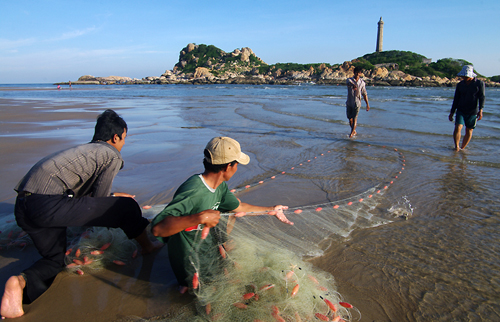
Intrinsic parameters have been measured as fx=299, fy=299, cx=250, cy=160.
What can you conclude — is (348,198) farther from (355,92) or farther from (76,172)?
(355,92)

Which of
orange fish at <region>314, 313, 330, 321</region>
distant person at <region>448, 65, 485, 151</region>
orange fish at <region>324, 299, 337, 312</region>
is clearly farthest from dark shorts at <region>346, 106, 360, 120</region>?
orange fish at <region>314, 313, 330, 321</region>

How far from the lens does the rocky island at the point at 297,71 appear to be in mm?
66312

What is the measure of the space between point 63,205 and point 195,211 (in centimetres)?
113

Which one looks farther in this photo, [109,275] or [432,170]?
[432,170]

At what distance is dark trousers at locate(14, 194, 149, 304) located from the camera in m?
2.36

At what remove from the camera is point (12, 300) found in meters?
2.20

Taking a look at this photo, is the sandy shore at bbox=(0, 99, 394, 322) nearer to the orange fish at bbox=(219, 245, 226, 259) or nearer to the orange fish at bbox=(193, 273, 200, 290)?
the orange fish at bbox=(193, 273, 200, 290)

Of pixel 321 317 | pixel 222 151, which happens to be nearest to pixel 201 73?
pixel 222 151

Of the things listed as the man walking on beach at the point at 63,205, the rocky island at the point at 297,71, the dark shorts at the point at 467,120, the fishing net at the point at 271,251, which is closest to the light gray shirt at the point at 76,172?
the man walking on beach at the point at 63,205

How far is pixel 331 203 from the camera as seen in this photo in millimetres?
4301

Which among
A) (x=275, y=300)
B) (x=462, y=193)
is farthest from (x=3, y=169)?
(x=462, y=193)

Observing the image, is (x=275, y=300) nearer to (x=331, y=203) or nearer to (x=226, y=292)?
(x=226, y=292)

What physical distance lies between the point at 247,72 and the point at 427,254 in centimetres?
10987

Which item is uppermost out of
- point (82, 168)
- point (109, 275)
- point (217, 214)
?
point (82, 168)
